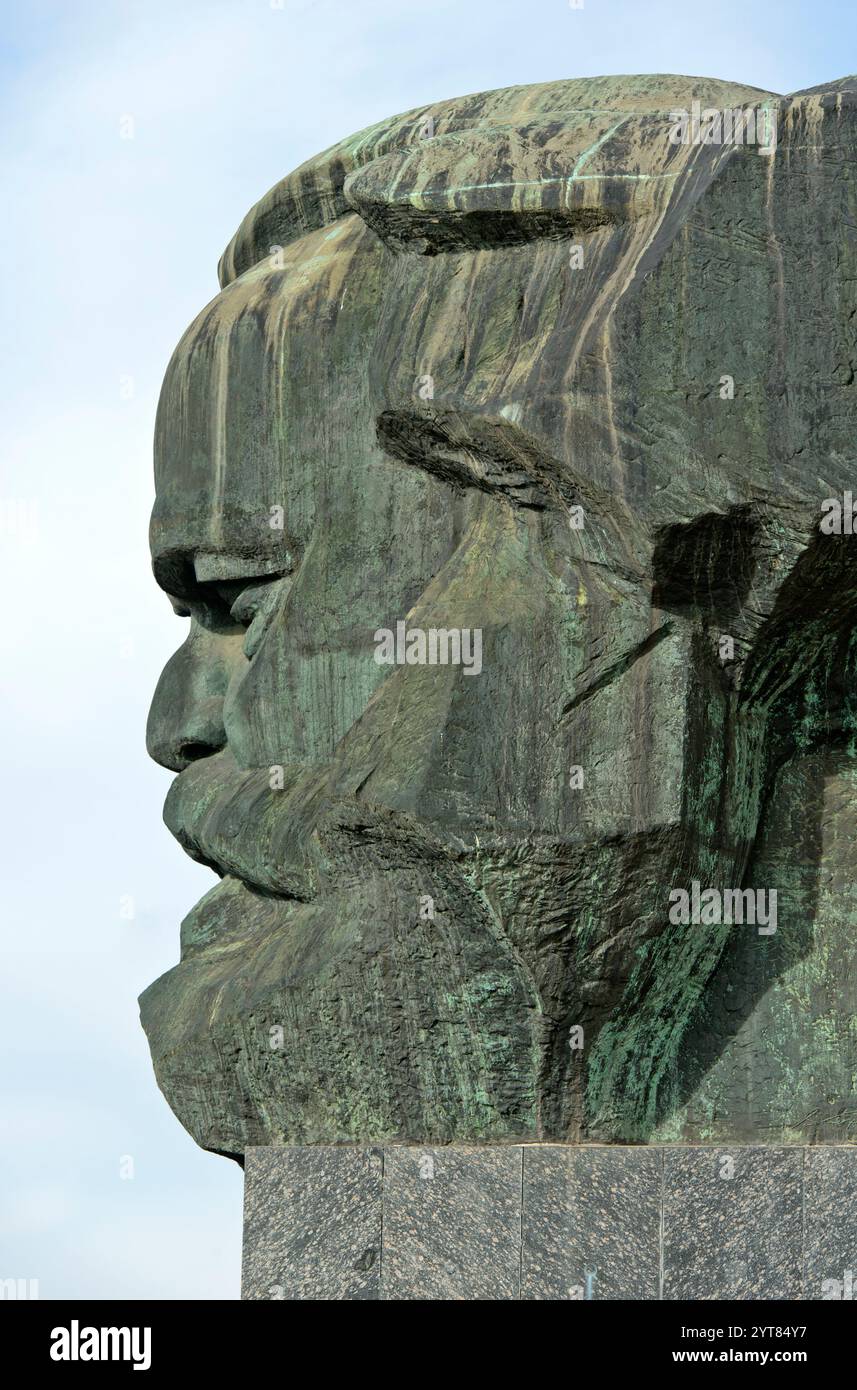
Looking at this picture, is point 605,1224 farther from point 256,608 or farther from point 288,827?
point 256,608

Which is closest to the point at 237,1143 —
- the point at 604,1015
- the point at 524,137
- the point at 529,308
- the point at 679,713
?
the point at 604,1015

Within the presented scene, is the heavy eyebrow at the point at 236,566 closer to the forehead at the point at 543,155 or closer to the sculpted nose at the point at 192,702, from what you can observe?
the sculpted nose at the point at 192,702

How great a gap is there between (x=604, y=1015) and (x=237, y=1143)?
1531 mm

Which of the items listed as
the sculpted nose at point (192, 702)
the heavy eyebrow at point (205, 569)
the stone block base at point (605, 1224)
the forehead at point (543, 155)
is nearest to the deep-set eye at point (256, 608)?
the heavy eyebrow at point (205, 569)

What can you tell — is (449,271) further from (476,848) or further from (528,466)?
(476,848)

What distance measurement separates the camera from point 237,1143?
8.47 metres

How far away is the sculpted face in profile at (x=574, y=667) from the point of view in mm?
7504

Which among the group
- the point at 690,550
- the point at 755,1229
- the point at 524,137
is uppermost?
the point at 524,137

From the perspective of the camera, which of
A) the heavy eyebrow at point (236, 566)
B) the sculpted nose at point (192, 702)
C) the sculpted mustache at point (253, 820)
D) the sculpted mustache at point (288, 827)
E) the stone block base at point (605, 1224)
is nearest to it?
the stone block base at point (605, 1224)

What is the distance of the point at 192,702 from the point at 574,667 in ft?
7.23

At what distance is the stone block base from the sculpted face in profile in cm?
27

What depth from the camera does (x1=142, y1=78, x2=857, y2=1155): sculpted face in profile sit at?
7.50 m

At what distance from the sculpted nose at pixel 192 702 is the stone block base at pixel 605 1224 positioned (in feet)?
6.86

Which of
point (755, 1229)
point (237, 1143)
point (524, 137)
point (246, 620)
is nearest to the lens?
point (755, 1229)
